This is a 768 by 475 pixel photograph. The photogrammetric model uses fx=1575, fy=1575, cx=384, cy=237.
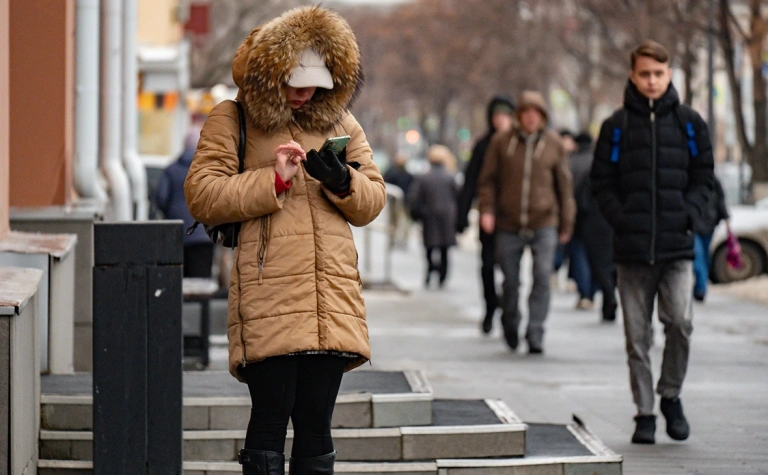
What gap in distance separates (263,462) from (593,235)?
10.5 m

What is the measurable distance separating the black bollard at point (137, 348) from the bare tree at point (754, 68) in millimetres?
18114

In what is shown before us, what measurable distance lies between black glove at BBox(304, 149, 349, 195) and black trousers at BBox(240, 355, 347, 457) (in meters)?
0.58

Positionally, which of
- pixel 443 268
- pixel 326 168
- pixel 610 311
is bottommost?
pixel 443 268

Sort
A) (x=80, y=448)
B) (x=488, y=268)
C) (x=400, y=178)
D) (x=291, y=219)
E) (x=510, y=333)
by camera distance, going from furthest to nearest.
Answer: (x=400, y=178) < (x=488, y=268) < (x=510, y=333) < (x=80, y=448) < (x=291, y=219)

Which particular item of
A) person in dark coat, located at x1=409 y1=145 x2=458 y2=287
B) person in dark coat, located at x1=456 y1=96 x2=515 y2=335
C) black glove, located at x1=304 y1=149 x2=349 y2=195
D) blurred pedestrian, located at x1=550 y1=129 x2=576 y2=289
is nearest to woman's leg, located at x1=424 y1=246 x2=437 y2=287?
person in dark coat, located at x1=409 y1=145 x2=458 y2=287

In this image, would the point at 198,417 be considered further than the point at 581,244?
No

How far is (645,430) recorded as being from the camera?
25.6 ft

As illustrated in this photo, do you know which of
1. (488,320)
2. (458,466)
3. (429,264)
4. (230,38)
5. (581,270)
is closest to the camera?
(458,466)

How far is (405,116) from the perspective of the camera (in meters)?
89.6

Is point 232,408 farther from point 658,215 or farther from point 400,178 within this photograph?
point 400,178

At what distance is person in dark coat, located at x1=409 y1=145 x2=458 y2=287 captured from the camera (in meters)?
20.7

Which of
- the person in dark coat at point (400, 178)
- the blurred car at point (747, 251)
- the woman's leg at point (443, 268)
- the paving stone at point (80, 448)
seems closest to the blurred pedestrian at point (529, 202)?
the paving stone at point (80, 448)

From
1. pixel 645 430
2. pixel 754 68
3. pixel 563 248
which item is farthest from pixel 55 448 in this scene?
pixel 754 68

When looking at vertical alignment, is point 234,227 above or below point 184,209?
above
